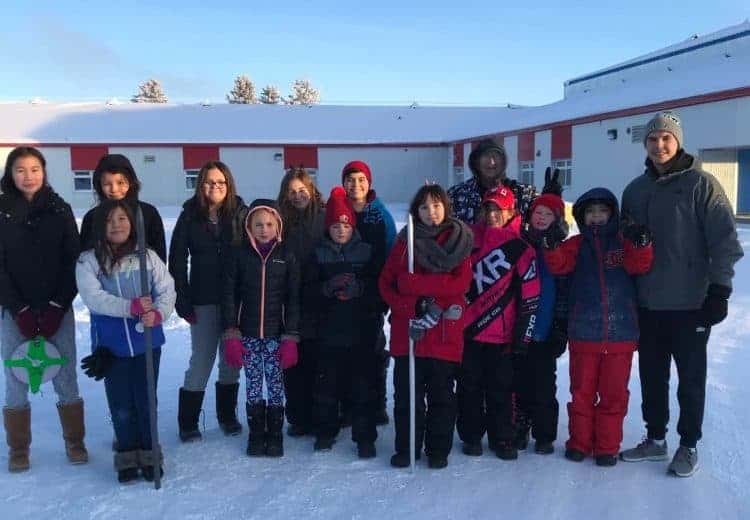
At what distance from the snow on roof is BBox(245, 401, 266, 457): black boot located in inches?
779

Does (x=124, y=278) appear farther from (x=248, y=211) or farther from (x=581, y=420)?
(x=581, y=420)

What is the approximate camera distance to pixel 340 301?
366cm

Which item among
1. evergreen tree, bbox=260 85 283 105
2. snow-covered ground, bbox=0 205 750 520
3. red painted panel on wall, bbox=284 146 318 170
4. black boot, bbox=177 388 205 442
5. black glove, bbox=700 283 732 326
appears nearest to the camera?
snow-covered ground, bbox=0 205 750 520

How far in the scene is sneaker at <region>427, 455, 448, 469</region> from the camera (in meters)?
3.45

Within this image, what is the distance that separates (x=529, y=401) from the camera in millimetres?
3721

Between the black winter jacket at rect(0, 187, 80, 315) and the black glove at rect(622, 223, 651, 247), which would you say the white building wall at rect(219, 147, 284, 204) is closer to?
the black winter jacket at rect(0, 187, 80, 315)

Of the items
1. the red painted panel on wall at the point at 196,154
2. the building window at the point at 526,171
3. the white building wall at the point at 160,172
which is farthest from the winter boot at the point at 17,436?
the red painted panel on wall at the point at 196,154

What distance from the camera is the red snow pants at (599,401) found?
3.44 meters

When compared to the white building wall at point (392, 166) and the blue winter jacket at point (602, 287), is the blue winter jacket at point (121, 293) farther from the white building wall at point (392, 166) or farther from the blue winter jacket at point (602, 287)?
the white building wall at point (392, 166)

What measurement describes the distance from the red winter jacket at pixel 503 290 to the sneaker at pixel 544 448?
0.68m

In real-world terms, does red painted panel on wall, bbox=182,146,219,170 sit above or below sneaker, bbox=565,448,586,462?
above

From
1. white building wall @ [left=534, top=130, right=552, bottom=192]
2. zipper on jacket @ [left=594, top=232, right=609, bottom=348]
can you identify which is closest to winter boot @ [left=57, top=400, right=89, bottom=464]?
zipper on jacket @ [left=594, top=232, right=609, bottom=348]

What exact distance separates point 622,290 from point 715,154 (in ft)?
48.6

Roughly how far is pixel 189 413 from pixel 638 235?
9.29ft
